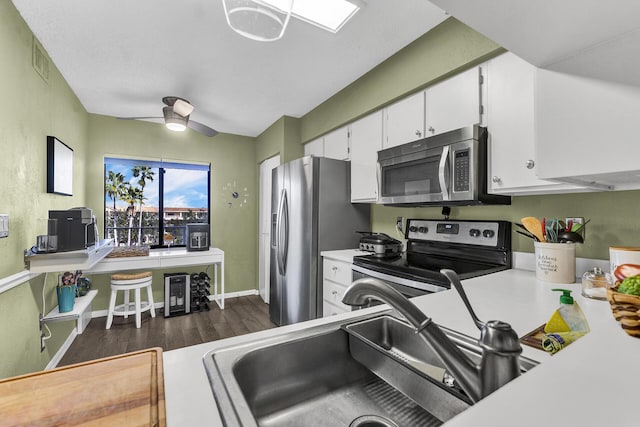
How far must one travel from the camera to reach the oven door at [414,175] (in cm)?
181

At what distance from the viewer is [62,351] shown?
103 inches

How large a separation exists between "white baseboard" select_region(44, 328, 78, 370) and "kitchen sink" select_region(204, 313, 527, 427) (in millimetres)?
2565

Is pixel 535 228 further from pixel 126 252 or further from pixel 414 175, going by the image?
pixel 126 252

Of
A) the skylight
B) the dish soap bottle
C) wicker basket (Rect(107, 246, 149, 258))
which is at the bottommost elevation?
wicker basket (Rect(107, 246, 149, 258))

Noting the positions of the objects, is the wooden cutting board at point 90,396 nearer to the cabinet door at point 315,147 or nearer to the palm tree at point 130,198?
the cabinet door at point 315,147

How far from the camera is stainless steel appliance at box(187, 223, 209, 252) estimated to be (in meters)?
3.79

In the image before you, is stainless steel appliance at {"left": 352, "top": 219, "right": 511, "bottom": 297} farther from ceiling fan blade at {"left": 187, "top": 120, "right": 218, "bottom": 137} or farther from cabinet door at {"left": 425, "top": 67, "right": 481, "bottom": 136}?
ceiling fan blade at {"left": 187, "top": 120, "right": 218, "bottom": 137}

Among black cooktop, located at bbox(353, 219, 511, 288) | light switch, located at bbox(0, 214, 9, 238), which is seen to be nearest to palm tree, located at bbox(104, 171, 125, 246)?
light switch, located at bbox(0, 214, 9, 238)

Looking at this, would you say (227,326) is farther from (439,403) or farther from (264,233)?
(439,403)

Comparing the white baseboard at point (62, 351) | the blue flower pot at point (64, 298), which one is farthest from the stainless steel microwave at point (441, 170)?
the white baseboard at point (62, 351)

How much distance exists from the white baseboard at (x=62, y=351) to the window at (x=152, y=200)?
136 centimetres

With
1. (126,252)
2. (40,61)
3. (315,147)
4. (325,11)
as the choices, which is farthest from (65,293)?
(325,11)

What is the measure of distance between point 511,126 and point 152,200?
429 cm

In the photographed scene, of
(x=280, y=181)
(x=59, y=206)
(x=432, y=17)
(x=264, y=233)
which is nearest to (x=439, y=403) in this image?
(x=432, y=17)
